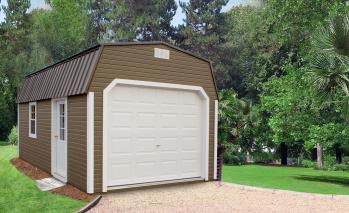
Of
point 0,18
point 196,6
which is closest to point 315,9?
point 196,6

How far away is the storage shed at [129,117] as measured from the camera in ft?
29.7

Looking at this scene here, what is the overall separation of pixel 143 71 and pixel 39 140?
507cm

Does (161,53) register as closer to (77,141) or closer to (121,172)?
(77,141)

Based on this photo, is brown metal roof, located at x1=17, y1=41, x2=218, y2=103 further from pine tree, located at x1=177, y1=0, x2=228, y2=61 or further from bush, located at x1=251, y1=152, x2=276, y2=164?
pine tree, located at x1=177, y1=0, x2=228, y2=61

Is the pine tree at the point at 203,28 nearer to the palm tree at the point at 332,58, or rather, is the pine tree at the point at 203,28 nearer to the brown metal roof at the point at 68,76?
the palm tree at the point at 332,58

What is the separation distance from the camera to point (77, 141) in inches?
372

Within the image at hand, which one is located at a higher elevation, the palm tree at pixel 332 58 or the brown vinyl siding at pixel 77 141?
the palm tree at pixel 332 58

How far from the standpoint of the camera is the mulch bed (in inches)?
344

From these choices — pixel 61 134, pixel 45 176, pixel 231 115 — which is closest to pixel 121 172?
pixel 61 134

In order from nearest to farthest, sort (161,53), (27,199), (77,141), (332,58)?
1. (27,199)
2. (77,141)
3. (161,53)
4. (332,58)

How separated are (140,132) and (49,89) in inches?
139

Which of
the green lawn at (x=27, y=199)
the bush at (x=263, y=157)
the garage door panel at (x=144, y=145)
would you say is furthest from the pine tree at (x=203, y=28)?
the green lawn at (x=27, y=199)

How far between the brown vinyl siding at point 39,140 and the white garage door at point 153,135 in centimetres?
317

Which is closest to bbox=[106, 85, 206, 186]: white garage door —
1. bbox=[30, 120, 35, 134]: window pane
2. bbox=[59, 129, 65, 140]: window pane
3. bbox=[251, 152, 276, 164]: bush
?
bbox=[59, 129, 65, 140]: window pane
